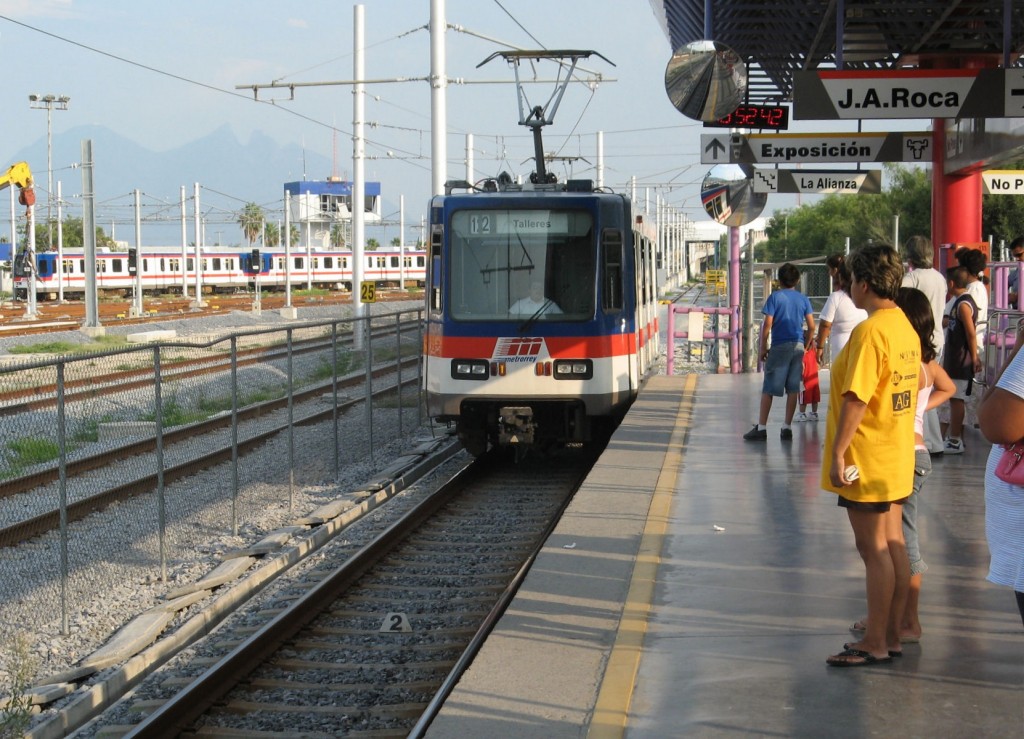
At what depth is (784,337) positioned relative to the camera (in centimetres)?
1271

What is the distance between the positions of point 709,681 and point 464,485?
850cm

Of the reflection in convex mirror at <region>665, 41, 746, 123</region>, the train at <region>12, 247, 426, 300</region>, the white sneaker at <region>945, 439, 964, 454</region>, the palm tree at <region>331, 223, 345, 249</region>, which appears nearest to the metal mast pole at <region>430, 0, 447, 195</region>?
the reflection in convex mirror at <region>665, 41, 746, 123</region>

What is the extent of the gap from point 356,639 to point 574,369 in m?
6.04

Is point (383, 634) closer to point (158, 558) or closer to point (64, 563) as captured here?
point (64, 563)

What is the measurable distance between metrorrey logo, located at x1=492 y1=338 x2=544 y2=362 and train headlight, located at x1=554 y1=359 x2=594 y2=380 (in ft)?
0.83

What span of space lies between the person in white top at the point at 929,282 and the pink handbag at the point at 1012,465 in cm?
534

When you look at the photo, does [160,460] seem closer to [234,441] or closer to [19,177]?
[234,441]

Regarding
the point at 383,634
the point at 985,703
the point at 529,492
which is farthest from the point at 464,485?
the point at 985,703

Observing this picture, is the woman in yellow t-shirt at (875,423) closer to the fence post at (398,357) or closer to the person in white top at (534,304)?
the person in white top at (534,304)

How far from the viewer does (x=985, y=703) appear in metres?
5.28

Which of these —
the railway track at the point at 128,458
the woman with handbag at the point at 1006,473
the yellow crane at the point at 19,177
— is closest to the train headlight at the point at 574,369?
the railway track at the point at 128,458

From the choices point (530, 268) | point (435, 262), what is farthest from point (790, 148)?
point (435, 262)

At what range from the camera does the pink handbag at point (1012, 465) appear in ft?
13.5

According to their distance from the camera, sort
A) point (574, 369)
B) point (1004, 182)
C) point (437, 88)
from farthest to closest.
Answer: point (437, 88) → point (1004, 182) → point (574, 369)
